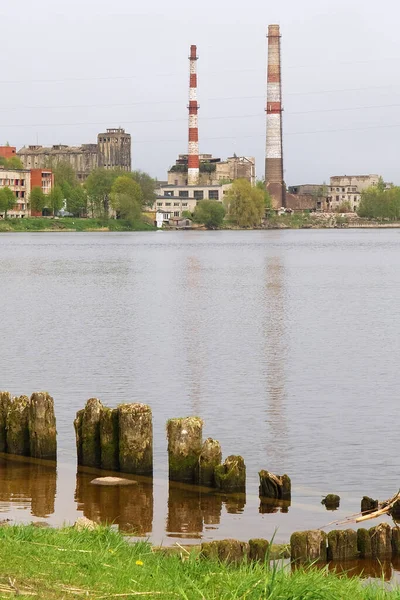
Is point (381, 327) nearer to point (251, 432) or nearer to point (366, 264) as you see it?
point (251, 432)

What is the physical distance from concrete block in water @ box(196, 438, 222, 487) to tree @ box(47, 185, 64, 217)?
147535 mm

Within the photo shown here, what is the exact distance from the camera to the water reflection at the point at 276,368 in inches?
771

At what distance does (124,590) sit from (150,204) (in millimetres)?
185062

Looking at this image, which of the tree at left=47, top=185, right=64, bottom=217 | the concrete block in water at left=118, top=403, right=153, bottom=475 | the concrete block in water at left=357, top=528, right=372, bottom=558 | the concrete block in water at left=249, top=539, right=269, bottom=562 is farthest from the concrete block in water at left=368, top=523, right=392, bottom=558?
the tree at left=47, top=185, right=64, bottom=217

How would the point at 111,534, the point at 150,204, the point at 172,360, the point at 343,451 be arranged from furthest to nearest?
the point at 150,204, the point at 172,360, the point at 343,451, the point at 111,534

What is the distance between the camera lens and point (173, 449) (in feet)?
51.8

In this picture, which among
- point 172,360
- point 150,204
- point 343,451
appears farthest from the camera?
point 150,204

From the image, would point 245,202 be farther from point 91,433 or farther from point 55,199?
point 91,433

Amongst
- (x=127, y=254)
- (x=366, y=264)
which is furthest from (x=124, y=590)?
(x=127, y=254)

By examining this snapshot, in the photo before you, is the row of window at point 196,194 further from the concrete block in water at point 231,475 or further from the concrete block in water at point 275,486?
the concrete block in water at point 275,486

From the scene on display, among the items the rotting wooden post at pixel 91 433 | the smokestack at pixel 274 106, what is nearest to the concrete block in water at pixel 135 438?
the rotting wooden post at pixel 91 433

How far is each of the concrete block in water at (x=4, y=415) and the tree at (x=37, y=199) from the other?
14659 cm

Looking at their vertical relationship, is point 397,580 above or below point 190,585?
below

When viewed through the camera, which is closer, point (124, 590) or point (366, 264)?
point (124, 590)
